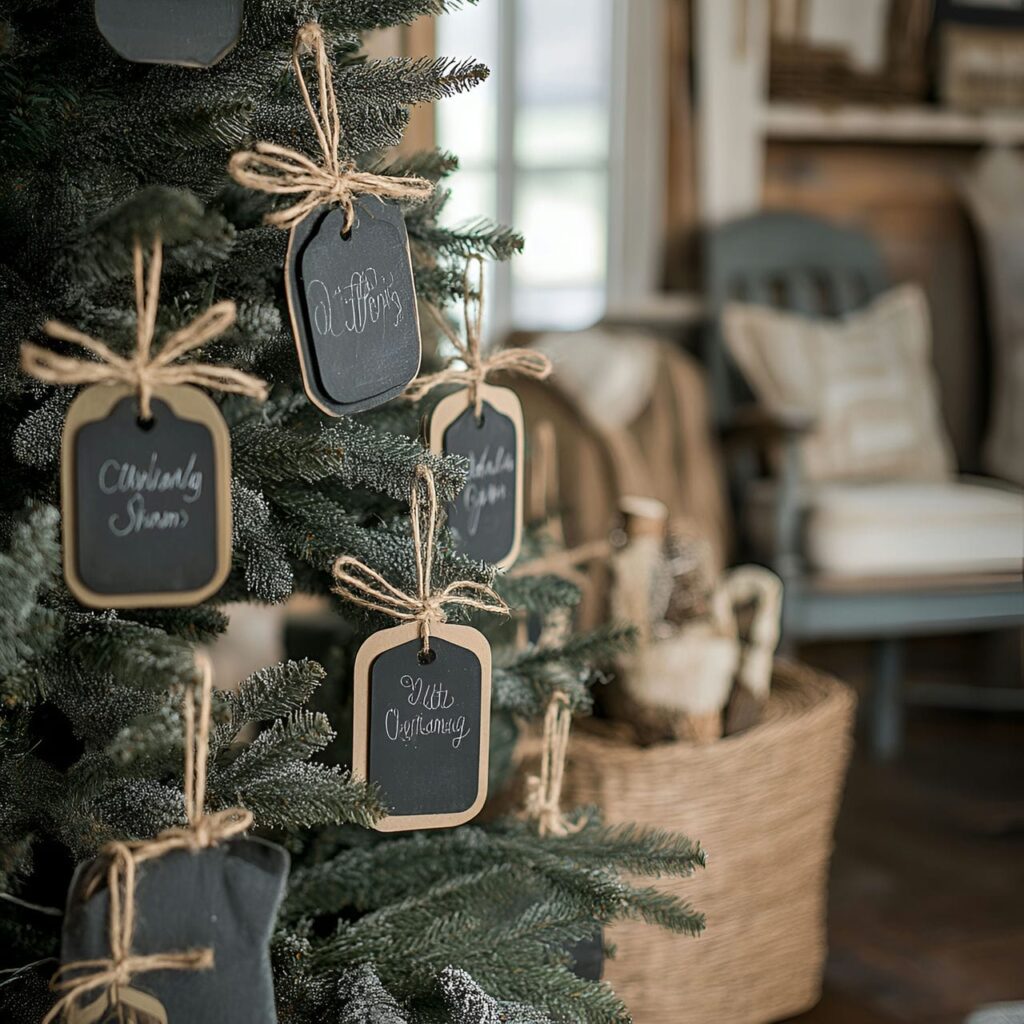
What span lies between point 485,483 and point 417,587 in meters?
0.15

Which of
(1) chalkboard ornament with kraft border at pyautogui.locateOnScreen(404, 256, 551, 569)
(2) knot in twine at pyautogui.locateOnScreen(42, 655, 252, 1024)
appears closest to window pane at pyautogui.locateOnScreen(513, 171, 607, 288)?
(1) chalkboard ornament with kraft border at pyautogui.locateOnScreen(404, 256, 551, 569)

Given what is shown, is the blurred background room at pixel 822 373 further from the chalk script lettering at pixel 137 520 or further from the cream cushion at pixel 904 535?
the chalk script lettering at pixel 137 520

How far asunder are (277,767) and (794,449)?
1630 millimetres

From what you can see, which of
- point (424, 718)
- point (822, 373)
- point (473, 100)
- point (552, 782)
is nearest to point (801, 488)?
point (822, 373)

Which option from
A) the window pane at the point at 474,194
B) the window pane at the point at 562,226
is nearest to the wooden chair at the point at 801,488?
the window pane at the point at 562,226

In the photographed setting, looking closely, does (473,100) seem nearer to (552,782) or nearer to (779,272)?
(779,272)

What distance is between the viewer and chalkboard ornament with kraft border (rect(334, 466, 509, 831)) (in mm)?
689

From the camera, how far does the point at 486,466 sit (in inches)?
32.4

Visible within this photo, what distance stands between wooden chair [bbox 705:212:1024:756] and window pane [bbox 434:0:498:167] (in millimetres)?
589

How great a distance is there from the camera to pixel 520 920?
79cm

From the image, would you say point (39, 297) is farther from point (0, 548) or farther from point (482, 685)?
point (482, 685)

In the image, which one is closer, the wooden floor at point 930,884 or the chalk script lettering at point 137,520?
the chalk script lettering at point 137,520

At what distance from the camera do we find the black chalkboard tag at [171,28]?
1.87 feet

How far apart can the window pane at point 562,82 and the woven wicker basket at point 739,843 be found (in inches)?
65.8
